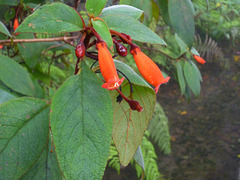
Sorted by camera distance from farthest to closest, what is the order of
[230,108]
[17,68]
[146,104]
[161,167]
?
1. [230,108]
2. [161,167]
3. [17,68]
4. [146,104]

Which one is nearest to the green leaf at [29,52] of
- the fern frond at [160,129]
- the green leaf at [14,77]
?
the green leaf at [14,77]

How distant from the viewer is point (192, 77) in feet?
3.56

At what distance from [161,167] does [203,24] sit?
2.32 m

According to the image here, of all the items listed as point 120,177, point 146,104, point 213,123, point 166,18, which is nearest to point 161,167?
point 120,177

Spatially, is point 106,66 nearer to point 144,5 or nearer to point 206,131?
point 144,5

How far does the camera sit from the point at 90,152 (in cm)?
38

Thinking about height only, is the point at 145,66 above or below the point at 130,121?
above

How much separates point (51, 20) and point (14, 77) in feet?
1.19

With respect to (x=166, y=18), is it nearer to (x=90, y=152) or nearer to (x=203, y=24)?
(x=90, y=152)

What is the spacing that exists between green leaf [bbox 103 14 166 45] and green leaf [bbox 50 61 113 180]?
10cm

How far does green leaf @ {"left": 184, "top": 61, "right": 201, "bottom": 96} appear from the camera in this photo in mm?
1067

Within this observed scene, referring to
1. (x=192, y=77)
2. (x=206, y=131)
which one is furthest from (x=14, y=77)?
(x=206, y=131)

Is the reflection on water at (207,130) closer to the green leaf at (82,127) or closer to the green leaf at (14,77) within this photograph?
the green leaf at (14,77)

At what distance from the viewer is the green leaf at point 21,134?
422 millimetres
